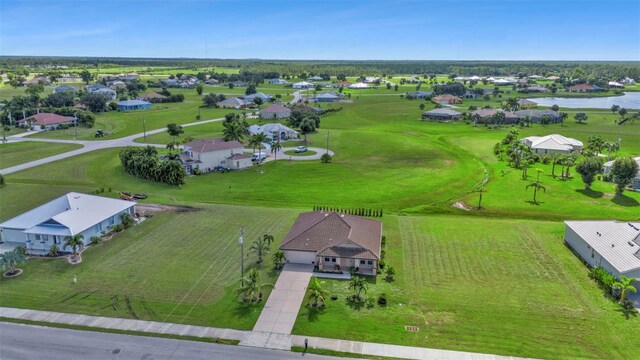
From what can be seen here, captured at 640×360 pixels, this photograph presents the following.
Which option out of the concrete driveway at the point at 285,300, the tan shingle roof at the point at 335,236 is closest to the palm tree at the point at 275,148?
the tan shingle roof at the point at 335,236

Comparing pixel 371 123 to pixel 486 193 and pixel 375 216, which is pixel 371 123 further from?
pixel 375 216

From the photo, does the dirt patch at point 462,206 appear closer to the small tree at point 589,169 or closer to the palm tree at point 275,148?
the small tree at point 589,169

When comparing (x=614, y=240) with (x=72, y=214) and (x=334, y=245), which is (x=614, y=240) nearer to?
(x=334, y=245)

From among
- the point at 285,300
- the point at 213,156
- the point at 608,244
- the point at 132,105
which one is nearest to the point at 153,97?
the point at 132,105

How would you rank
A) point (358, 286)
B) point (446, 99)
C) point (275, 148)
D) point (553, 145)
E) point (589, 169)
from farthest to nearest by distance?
point (446, 99) → point (553, 145) → point (275, 148) → point (589, 169) → point (358, 286)

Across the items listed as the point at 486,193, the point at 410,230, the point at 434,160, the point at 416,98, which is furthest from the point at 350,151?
the point at 416,98

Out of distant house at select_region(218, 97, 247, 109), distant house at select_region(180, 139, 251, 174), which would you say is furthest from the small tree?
distant house at select_region(218, 97, 247, 109)
